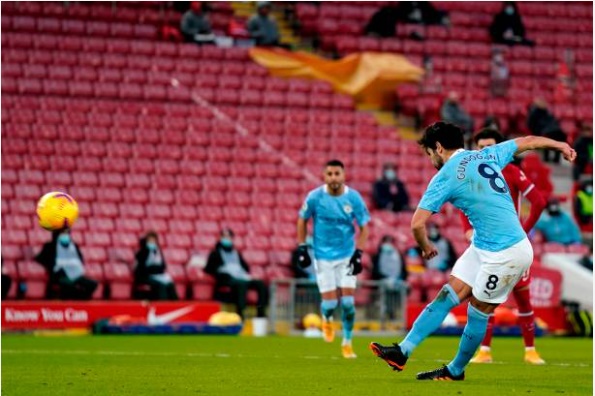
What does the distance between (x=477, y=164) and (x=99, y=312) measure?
36.3 ft

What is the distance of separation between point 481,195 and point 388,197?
14.7 metres

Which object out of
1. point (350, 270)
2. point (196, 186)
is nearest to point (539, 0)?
point (196, 186)

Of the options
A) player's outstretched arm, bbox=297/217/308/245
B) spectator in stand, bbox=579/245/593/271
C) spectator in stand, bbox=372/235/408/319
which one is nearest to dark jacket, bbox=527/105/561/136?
spectator in stand, bbox=579/245/593/271

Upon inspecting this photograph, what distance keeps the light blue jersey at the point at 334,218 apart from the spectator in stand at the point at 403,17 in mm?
14512

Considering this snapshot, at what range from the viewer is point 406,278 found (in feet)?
69.1

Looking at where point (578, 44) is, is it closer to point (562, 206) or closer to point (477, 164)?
point (562, 206)

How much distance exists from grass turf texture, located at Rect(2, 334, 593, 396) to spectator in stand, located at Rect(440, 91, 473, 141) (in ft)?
30.6

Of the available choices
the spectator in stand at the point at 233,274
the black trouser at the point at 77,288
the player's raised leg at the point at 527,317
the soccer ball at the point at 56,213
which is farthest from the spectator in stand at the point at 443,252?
the soccer ball at the point at 56,213

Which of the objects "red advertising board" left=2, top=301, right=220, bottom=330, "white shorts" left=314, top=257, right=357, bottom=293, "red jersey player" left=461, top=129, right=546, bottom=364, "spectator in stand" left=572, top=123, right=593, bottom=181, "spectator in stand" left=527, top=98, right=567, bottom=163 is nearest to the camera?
"red jersey player" left=461, top=129, right=546, bottom=364

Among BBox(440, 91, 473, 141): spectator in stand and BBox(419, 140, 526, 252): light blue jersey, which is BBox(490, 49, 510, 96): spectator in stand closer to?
BBox(440, 91, 473, 141): spectator in stand

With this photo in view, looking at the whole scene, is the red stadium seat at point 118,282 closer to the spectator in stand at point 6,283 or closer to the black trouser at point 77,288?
the black trouser at point 77,288

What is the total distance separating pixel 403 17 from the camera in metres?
28.4

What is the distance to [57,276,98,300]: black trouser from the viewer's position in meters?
19.2

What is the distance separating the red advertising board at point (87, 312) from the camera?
18.3 metres
